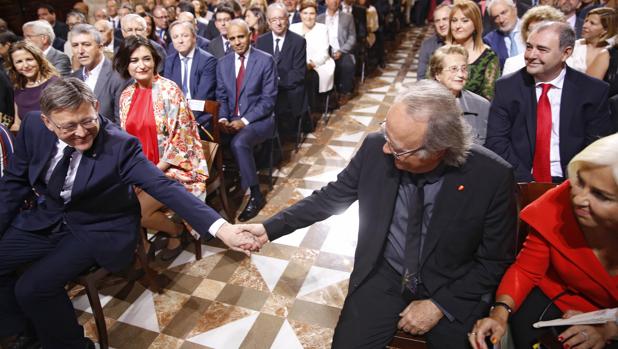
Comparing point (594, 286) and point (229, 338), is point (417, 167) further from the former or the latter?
point (229, 338)

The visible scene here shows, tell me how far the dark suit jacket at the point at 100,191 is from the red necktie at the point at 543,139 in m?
1.99

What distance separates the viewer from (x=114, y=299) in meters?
2.87

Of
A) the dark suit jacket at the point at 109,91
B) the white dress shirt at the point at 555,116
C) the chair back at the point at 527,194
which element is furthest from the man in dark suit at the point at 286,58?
the chair back at the point at 527,194

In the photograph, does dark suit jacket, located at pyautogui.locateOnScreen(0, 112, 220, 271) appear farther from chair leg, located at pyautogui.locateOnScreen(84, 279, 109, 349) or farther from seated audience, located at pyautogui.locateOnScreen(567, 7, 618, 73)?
seated audience, located at pyautogui.locateOnScreen(567, 7, 618, 73)

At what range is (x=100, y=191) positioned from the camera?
7.42 ft

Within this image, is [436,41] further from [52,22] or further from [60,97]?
[52,22]

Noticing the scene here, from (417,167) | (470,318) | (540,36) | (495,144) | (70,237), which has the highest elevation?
(540,36)

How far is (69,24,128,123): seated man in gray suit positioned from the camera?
3588 millimetres

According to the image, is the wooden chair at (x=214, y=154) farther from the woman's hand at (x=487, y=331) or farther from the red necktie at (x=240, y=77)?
the woman's hand at (x=487, y=331)

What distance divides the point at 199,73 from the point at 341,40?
290cm

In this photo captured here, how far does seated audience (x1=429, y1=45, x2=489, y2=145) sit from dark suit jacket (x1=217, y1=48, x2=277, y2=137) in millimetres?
1724

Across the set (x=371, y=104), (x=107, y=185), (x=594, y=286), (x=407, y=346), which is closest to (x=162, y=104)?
(x=107, y=185)

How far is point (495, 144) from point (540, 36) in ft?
2.25

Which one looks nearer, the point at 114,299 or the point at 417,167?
the point at 417,167
